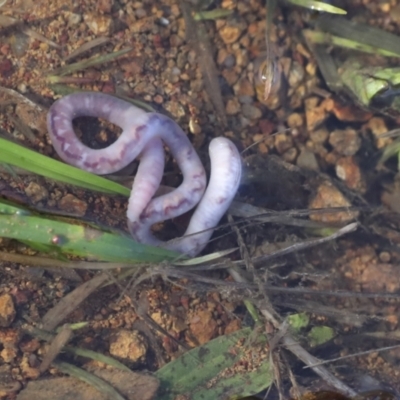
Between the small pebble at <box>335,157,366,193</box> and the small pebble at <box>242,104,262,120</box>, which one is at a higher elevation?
the small pebble at <box>242,104,262,120</box>

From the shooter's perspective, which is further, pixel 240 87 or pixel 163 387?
pixel 240 87

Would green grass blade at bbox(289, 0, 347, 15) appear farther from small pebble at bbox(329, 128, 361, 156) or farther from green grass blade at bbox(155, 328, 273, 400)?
green grass blade at bbox(155, 328, 273, 400)

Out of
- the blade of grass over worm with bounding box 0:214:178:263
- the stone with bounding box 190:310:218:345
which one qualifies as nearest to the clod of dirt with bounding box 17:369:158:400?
the stone with bounding box 190:310:218:345

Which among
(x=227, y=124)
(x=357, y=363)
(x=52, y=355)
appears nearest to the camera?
(x=52, y=355)

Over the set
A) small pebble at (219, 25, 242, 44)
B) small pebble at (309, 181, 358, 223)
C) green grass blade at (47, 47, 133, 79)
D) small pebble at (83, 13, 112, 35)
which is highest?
small pebble at (83, 13, 112, 35)

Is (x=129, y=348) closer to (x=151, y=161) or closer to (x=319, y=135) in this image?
(x=151, y=161)

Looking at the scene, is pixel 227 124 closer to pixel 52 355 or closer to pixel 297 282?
pixel 297 282

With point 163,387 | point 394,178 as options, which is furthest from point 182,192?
point 394,178
